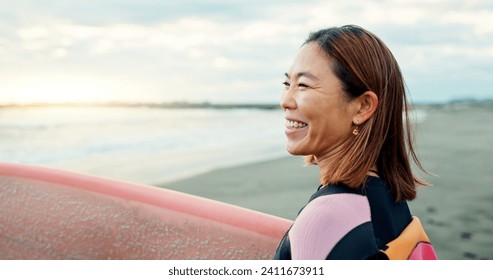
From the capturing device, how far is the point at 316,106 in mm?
987

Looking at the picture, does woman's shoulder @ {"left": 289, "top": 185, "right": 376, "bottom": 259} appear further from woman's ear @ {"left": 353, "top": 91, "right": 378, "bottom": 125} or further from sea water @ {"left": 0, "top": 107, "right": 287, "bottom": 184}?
sea water @ {"left": 0, "top": 107, "right": 287, "bottom": 184}

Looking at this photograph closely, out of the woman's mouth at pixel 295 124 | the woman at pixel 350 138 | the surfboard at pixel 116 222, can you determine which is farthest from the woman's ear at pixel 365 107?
the surfboard at pixel 116 222

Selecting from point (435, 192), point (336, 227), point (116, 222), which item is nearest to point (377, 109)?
point (336, 227)

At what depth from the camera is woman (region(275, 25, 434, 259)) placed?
33.7 inches

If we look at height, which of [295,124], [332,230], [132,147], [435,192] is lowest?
[132,147]

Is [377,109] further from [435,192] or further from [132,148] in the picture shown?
[132,148]

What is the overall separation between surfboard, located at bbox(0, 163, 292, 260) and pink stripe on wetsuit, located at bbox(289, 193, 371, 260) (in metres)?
0.79

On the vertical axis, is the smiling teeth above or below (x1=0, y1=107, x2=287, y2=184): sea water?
above

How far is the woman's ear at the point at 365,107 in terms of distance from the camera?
0.97 metres

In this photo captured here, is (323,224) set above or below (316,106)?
below

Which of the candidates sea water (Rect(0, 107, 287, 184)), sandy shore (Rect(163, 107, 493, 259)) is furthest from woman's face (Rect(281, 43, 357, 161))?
sea water (Rect(0, 107, 287, 184))

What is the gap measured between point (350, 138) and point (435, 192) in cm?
313

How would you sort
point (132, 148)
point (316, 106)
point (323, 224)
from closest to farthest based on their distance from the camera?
point (323, 224) < point (316, 106) < point (132, 148)

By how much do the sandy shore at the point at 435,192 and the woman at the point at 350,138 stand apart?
169 centimetres
